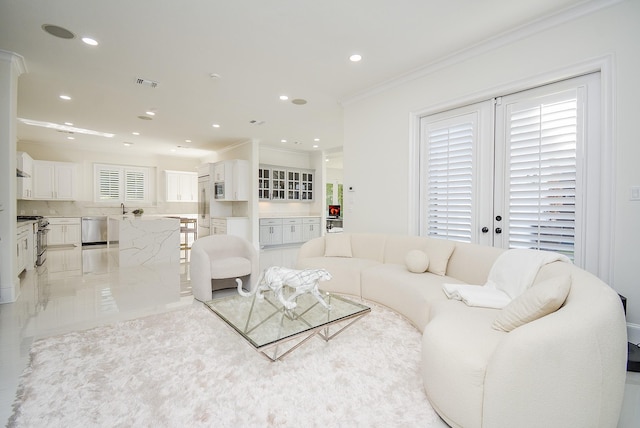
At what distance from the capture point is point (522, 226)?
9.99 feet

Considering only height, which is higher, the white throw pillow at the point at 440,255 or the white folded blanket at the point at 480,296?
the white throw pillow at the point at 440,255

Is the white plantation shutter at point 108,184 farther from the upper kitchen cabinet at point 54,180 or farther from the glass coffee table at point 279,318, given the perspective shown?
the glass coffee table at point 279,318

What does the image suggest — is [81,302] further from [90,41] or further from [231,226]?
[231,226]

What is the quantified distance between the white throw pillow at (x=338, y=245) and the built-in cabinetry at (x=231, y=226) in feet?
12.5

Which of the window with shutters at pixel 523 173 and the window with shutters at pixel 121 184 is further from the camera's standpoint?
the window with shutters at pixel 121 184

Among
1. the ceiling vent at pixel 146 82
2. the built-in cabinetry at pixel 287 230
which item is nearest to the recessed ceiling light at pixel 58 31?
the ceiling vent at pixel 146 82

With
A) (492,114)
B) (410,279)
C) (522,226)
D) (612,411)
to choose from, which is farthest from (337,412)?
(492,114)

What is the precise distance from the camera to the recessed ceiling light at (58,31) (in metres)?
2.88

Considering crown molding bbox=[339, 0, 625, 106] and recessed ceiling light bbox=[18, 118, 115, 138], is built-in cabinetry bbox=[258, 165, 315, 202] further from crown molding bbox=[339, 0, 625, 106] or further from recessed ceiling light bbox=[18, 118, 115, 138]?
crown molding bbox=[339, 0, 625, 106]

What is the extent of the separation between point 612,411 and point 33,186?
11.0m

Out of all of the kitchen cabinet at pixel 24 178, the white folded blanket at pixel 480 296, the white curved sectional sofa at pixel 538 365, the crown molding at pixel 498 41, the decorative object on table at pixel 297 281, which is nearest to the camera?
the white curved sectional sofa at pixel 538 365

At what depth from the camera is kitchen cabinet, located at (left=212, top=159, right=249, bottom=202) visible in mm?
7647

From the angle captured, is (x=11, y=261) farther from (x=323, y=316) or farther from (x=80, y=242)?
(x=80, y=242)

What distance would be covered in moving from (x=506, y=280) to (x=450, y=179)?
1637 mm
